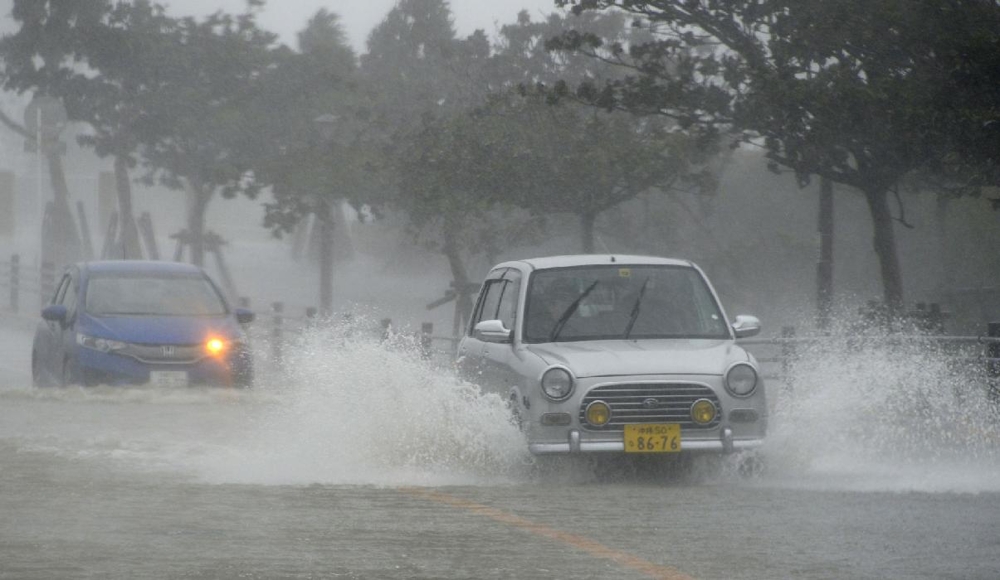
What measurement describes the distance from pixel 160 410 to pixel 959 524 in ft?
32.9

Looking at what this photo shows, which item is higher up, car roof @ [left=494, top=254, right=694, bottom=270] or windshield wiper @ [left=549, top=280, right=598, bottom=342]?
car roof @ [left=494, top=254, right=694, bottom=270]

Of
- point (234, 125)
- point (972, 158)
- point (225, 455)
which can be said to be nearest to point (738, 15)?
point (972, 158)

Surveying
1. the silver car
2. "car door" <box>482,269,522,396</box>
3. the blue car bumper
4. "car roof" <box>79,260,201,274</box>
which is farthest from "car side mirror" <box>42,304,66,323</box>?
"car door" <box>482,269,522,396</box>

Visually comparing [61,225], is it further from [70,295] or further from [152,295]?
[152,295]

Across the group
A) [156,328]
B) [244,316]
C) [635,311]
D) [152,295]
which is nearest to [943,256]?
[244,316]

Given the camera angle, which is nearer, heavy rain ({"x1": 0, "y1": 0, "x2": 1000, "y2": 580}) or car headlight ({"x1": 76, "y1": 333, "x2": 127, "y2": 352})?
heavy rain ({"x1": 0, "y1": 0, "x2": 1000, "y2": 580})

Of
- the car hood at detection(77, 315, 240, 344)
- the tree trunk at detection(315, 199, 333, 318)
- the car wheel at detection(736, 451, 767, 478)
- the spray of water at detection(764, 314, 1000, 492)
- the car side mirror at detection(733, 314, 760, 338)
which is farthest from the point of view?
the tree trunk at detection(315, 199, 333, 318)

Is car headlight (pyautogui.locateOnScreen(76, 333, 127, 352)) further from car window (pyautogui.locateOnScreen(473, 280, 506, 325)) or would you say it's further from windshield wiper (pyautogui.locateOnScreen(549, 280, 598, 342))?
windshield wiper (pyautogui.locateOnScreen(549, 280, 598, 342))

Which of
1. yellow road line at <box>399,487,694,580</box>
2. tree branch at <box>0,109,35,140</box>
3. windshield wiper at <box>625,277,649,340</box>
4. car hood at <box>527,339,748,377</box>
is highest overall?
tree branch at <box>0,109,35,140</box>

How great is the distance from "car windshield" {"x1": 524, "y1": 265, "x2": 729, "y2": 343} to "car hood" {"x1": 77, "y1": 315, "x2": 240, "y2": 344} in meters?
6.95

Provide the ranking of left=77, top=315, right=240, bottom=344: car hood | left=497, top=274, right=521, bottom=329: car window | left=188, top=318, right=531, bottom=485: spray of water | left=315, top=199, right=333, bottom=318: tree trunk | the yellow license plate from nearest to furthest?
1. the yellow license plate
2. left=188, top=318, right=531, bottom=485: spray of water
3. left=497, top=274, right=521, bottom=329: car window
4. left=77, top=315, right=240, bottom=344: car hood
5. left=315, top=199, right=333, bottom=318: tree trunk

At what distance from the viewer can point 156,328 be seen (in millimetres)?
18219

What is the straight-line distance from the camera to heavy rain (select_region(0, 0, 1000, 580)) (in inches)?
331

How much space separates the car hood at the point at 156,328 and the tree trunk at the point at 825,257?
779 cm
